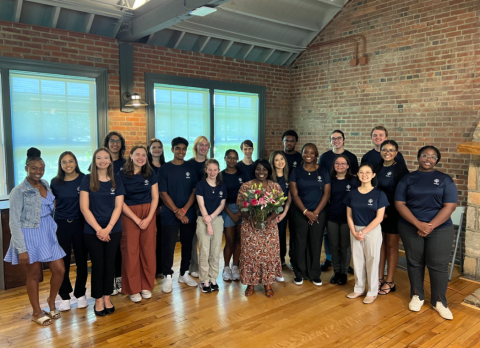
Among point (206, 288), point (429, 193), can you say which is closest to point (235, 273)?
point (206, 288)

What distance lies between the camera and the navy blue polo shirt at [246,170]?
4727 millimetres

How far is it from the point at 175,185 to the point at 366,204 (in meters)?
2.14

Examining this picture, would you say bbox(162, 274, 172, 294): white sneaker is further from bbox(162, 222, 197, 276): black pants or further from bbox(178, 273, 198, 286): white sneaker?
bbox(178, 273, 198, 286): white sneaker

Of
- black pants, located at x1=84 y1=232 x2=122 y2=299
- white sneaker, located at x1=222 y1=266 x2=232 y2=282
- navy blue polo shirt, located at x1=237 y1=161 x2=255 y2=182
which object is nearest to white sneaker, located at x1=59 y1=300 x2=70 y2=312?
black pants, located at x1=84 y1=232 x2=122 y2=299

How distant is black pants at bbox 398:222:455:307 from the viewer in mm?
3889

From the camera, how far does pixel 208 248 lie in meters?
4.40

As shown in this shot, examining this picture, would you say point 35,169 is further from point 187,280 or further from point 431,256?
point 431,256

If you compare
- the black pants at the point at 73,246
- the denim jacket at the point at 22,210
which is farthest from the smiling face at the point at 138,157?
the denim jacket at the point at 22,210

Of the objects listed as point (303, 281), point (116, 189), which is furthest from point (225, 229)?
point (116, 189)

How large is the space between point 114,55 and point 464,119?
5155 mm

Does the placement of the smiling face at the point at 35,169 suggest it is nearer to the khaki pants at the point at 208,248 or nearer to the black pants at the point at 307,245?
the khaki pants at the point at 208,248

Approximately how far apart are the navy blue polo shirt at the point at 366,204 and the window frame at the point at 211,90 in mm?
3361

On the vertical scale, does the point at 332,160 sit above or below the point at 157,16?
below

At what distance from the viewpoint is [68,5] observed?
4844 mm
